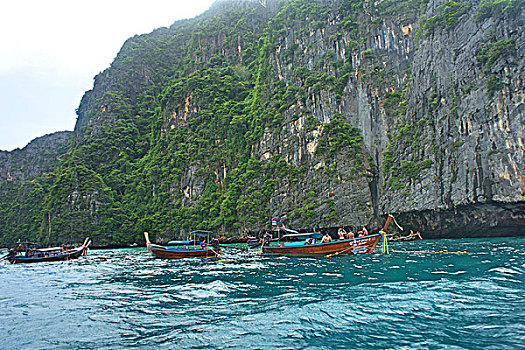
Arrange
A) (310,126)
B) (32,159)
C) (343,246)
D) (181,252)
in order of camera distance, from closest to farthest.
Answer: (343,246), (181,252), (310,126), (32,159)

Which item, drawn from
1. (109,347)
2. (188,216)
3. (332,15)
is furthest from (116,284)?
(332,15)

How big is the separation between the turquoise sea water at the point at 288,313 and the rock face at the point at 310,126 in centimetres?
2677

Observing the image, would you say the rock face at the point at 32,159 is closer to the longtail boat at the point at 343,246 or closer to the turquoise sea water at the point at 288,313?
the longtail boat at the point at 343,246

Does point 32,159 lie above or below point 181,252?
above

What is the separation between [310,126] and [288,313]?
52.9 meters

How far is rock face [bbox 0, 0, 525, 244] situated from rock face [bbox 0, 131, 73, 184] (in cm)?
65

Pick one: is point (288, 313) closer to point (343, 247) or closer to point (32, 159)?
point (343, 247)

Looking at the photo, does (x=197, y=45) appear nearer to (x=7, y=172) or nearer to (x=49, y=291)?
(x=7, y=172)

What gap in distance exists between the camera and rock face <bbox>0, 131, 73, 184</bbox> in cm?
9550

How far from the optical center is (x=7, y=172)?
314 ft

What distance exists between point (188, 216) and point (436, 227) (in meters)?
45.2

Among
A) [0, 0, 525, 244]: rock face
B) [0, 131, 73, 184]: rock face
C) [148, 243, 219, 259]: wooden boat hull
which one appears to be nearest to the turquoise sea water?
[148, 243, 219, 259]: wooden boat hull

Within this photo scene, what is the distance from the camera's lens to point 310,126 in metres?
59.1

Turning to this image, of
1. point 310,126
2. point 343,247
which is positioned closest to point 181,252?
point 343,247
